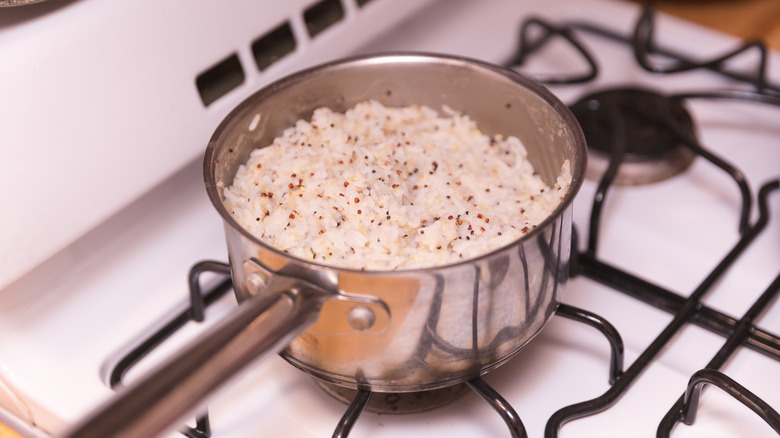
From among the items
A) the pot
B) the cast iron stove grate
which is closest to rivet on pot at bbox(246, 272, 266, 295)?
the pot

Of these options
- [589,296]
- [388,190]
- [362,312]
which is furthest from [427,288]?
[589,296]

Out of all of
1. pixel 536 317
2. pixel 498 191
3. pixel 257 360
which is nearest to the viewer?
pixel 257 360

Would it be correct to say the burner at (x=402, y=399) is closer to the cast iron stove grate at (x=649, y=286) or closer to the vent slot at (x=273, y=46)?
the cast iron stove grate at (x=649, y=286)

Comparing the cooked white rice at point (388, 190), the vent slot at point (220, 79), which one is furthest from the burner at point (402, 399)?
the vent slot at point (220, 79)

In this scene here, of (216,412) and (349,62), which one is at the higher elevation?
(349,62)

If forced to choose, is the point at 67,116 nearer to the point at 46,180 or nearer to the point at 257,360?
the point at 46,180

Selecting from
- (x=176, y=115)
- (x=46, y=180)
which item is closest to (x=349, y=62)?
(x=176, y=115)

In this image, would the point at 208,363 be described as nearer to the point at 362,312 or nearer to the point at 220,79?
the point at 362,312

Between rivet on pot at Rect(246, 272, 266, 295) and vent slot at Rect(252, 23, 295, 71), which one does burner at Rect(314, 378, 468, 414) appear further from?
vent slot at Rect(252, 23, 295, 71)
